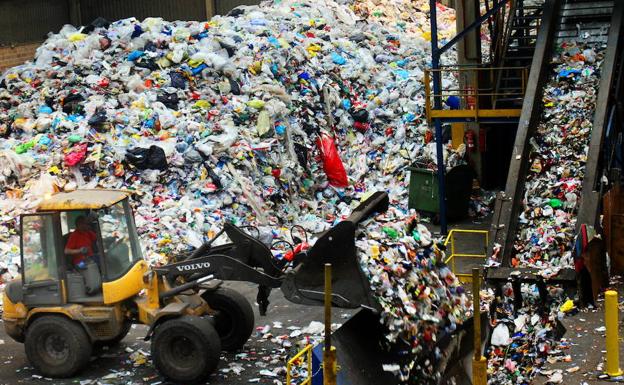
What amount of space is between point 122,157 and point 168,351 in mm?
7029

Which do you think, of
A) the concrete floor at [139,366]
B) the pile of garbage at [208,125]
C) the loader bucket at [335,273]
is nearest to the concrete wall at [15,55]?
the pile of garbage at [208,125]

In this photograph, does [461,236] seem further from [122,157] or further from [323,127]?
[122,157]

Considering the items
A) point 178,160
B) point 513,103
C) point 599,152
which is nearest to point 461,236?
point 513,103

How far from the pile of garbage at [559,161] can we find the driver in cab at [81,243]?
5.03 m

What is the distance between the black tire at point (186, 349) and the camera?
9758mm

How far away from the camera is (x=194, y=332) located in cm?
973

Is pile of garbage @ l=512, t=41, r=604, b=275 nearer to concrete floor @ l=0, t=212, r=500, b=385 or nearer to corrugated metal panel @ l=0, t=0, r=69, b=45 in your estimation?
concrete floor @ l=0, t=212, r=500, b=385

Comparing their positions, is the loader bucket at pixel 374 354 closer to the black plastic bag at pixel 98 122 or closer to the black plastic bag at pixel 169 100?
the black plastic bag at pixel 98 122

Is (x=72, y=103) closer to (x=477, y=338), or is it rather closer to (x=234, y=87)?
(x=234, y=87)

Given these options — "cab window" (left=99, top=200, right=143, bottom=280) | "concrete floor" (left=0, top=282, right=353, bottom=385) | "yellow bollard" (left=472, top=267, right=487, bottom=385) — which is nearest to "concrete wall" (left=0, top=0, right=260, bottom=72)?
"concrete floor" (left=0, top=282, right=353, bottom=385)

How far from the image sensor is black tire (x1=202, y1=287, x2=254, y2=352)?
35.7 feet

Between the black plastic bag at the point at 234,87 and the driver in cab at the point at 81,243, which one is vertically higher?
the black plastic bag at the point at 234,87

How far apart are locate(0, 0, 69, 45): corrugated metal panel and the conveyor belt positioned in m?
13.6

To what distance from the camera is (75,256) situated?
33.6 ft
